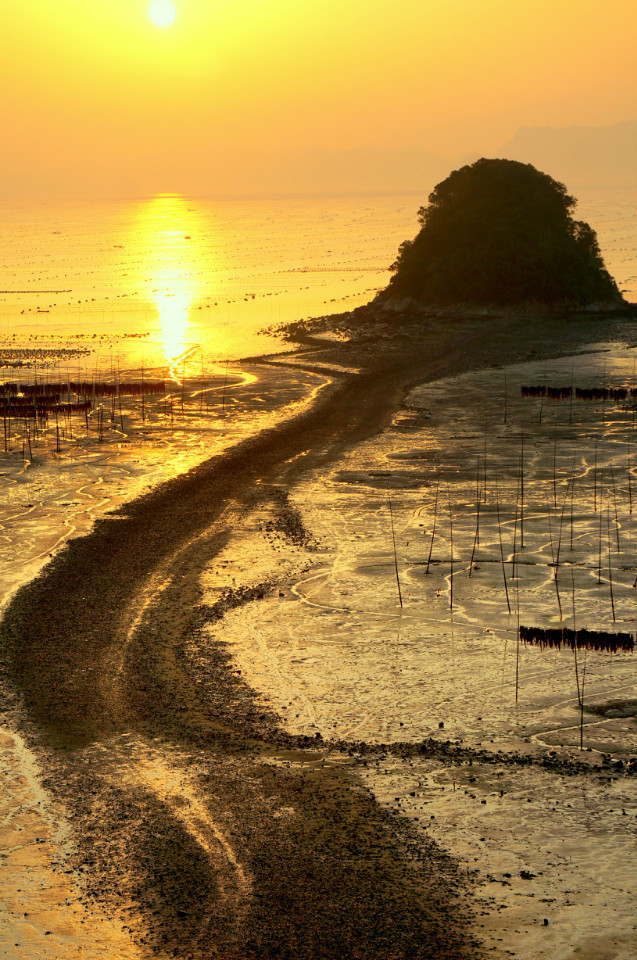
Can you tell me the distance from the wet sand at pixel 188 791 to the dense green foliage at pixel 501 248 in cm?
4368

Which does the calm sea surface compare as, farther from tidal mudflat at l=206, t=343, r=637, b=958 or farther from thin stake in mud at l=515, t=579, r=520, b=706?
thin stake in mud at l=515, t=579, r=520, b=706

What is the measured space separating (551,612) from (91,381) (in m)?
32.2

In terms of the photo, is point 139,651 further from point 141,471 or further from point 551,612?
point 141,471

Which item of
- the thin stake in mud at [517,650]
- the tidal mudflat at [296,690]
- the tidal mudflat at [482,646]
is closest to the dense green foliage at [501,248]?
the tidal mudflat at [296,690]

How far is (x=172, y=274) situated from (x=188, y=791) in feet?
290

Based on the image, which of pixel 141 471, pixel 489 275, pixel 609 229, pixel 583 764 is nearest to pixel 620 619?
pixel 583 764

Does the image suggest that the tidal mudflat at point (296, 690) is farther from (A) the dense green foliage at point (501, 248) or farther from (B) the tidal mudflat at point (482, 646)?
(A) the dense green foliage at point (501, 248)

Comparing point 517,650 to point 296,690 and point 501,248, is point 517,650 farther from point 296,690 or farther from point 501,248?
point 501,248

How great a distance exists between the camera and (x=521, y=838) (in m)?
13.0

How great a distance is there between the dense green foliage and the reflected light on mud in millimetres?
15310

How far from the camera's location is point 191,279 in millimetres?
93312

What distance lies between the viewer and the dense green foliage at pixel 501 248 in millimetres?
64500

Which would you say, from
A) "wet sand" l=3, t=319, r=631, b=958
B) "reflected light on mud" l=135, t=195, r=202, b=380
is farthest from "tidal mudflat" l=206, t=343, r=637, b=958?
"reflected light on mud" l=135, t=195, r=202, b=380

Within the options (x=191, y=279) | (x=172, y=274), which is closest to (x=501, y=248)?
(x=191, y=279)
